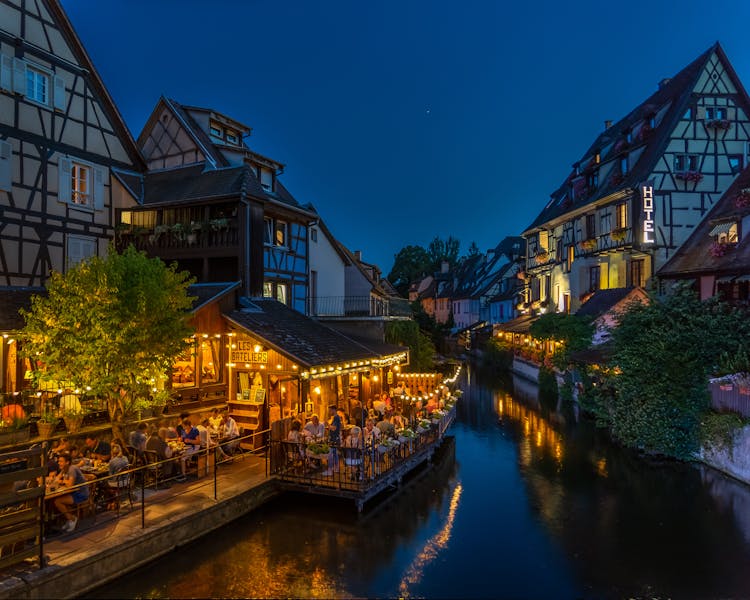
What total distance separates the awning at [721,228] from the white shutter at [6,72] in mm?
26422

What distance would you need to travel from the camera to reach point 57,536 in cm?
965

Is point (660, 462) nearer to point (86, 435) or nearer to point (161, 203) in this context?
point (86, 435)

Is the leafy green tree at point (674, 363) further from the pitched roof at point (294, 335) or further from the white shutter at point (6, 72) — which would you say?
the white shutter at point (6, 72)

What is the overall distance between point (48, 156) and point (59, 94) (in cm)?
241

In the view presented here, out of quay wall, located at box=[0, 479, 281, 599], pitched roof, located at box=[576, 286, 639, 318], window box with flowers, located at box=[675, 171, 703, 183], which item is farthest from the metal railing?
window box with flowers, located at box=[675, 171, 703, 183]

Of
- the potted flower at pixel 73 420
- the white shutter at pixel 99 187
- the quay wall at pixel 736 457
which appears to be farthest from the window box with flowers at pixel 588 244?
the potted flower at pixel 73 420

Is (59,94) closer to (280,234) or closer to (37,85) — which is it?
(37,85)

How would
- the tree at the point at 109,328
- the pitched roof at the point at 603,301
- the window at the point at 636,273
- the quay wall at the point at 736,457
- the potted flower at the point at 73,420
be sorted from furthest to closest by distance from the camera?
the window at the point at 636,273
the pitched roof at the point at 603,301
the quay wall at the point at 736,457
the potted flower at the point at 73,420
the tree at the point at 109,328

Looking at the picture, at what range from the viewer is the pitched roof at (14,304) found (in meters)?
14.9

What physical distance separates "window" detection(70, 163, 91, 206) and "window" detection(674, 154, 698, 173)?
28993 mm

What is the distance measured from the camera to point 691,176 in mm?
29109

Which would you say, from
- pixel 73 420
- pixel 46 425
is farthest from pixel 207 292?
pixel 46 425

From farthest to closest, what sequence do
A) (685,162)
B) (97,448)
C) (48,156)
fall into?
(685,162) → (48,156) → (97,448)

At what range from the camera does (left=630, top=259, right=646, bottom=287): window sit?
30.6 metres
